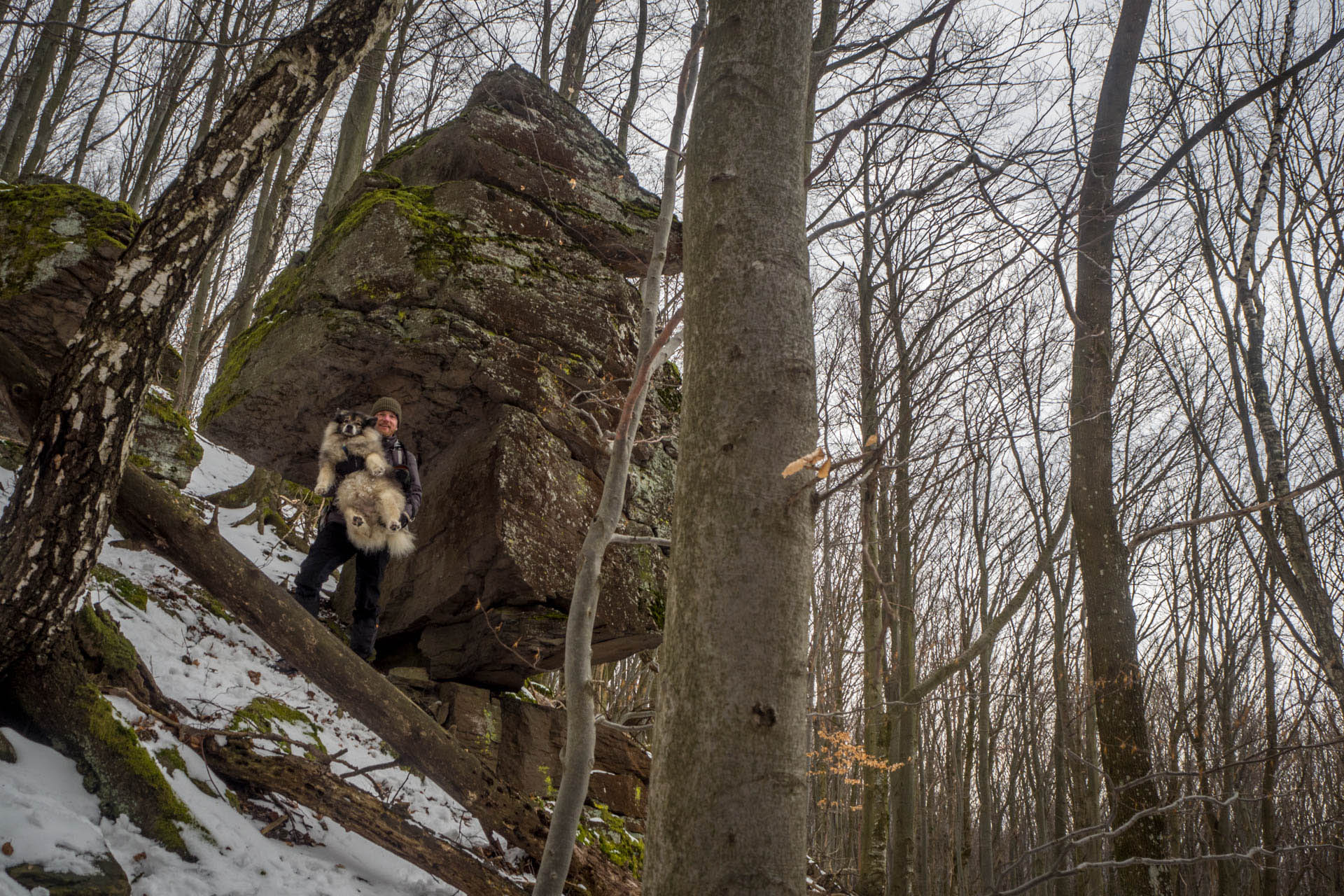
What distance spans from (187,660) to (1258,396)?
8.87 meters

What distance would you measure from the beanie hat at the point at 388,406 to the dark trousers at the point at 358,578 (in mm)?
867

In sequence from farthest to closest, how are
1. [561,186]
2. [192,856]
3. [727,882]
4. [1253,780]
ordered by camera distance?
1. [1253,780]
2. [561,186]
3. [192,856]
4. [727,882]

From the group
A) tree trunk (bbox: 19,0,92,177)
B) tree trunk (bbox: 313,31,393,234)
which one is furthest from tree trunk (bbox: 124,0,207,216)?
tree trunk (bbox: 313,31,393,234)

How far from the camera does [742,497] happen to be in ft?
5.03

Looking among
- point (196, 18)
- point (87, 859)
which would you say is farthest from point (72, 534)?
point (196, 18)

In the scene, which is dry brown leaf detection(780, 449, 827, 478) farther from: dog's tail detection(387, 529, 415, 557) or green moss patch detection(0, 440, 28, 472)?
green moss patch detection(0, 440, 28, 472)

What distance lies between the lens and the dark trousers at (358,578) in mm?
4949

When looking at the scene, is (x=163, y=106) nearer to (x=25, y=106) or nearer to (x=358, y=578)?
(x=25, y=106)

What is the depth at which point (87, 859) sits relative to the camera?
2.37m

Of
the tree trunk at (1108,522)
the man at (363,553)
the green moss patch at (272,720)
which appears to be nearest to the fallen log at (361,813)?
the green moss patch at (272,720)

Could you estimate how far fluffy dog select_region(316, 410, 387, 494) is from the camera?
4707 millimetres

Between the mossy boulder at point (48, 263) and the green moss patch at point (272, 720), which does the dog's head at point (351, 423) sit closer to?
the green moss patch at point (272, 720)

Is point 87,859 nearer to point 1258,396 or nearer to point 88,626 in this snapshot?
point 88,626

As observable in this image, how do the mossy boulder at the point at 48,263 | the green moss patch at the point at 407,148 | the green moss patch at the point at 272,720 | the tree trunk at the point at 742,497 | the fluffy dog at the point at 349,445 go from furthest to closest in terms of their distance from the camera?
the green moss patch at the point at 407,148 < the mossy boulder at the point at 48,263 < the fluffy dog at the point at 349,445 < the green moss patch at the point at 272,720 < the tree trunk at the point at 742,497
